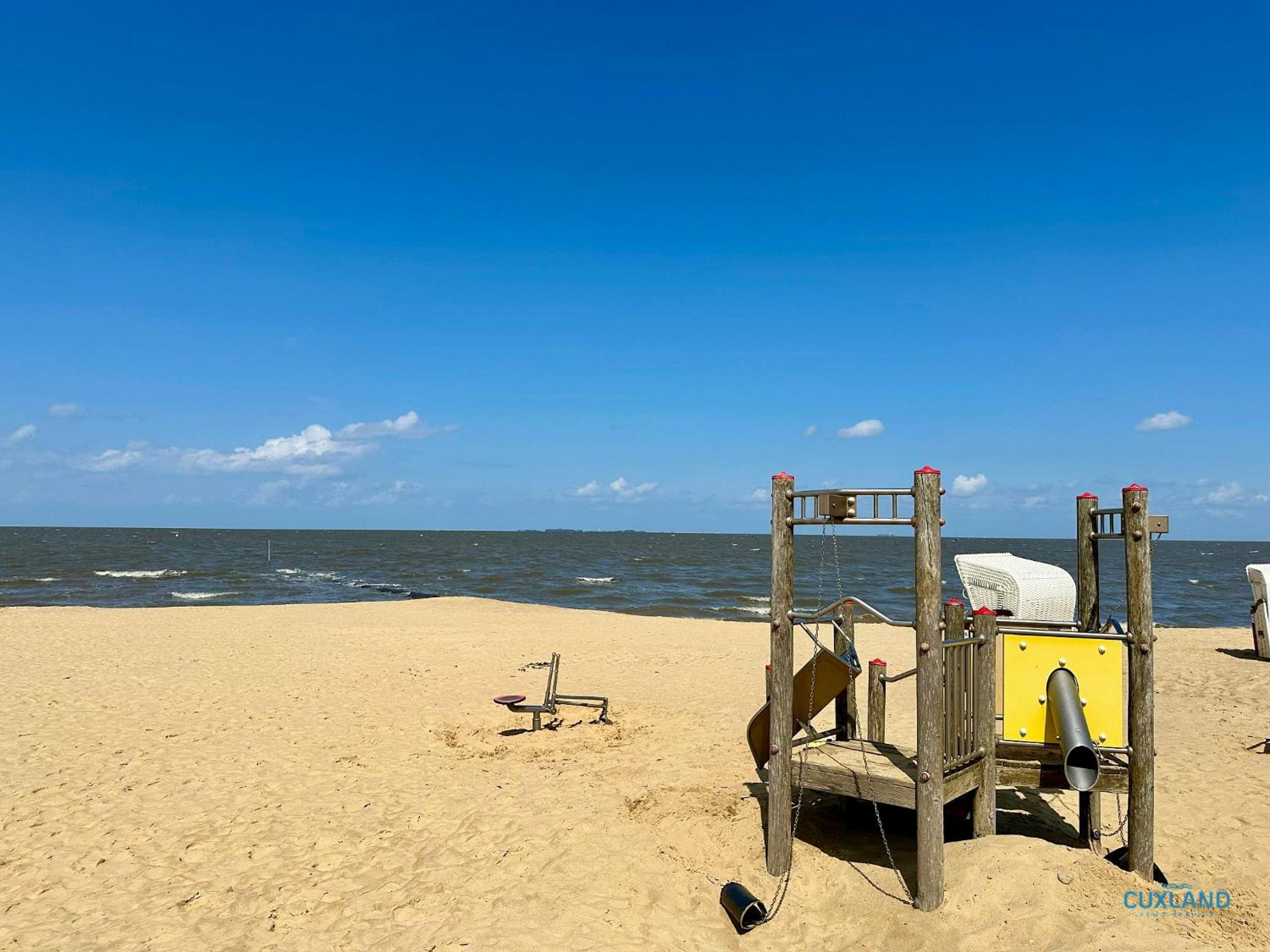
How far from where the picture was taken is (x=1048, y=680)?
21.9 feet

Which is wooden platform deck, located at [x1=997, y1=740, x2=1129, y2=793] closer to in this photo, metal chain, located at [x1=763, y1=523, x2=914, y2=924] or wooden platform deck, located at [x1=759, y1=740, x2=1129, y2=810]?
wooden platform deck, located at [x1=759, y1=740, x2=1129, y2=810]

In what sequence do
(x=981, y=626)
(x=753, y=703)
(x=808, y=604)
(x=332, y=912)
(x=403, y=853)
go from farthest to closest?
(x=808, y=604) < (x=753, y=703) < (x=403, y=853) < (x=981, y=626) < (x=332, y=912)

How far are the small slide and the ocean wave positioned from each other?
149ft

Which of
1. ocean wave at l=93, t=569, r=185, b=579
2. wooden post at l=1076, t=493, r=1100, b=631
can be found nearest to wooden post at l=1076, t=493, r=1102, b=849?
wooden post at l=1076, t=493, r=1100, b=631

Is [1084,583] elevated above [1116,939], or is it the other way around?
[1084,583]

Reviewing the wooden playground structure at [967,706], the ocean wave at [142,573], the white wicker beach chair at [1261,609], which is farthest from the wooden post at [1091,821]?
the ocean wave at [142,573]

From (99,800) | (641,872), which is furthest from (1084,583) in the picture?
(99,800)

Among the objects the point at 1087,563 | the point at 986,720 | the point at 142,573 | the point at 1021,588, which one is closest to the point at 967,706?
the point at 986,720

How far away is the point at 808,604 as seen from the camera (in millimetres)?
35031

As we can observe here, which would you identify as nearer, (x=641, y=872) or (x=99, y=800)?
(x=641, y=872)

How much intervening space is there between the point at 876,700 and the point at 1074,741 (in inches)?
86.4

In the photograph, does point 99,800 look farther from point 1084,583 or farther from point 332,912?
point 1084,583

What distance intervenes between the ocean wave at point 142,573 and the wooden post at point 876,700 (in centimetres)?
4553

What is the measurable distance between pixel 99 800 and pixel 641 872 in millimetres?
5742
